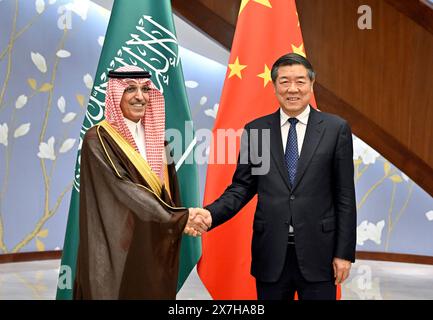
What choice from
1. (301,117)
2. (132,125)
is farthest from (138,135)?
(301,117)

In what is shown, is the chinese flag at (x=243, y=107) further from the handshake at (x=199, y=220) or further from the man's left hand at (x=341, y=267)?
the man's left hand at (x=341, y=267)

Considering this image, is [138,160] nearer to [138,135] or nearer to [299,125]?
[138,135]

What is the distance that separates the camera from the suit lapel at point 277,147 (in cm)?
231

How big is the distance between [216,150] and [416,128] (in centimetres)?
193

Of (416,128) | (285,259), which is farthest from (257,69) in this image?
(416,128)

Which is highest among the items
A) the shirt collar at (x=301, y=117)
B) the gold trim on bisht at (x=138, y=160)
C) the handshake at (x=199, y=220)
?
the shirt collar at (x=301, y=117)

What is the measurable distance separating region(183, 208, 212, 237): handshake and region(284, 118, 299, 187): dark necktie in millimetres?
386

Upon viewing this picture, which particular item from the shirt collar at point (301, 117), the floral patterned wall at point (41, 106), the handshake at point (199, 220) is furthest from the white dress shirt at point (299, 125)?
the floral patterned wall at point (41, 106)

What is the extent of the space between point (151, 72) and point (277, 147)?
3.54ft

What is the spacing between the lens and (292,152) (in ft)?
7.72

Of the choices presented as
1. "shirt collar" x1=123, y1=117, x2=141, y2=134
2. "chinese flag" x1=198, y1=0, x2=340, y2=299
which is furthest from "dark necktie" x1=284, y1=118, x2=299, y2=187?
"chinese flag" x1=198, y1=0, x2=340, y2=299

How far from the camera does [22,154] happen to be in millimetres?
6832

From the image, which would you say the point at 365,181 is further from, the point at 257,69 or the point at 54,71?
the point at 257,69

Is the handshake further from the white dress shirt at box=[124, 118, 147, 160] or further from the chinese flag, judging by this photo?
the chinese flag
